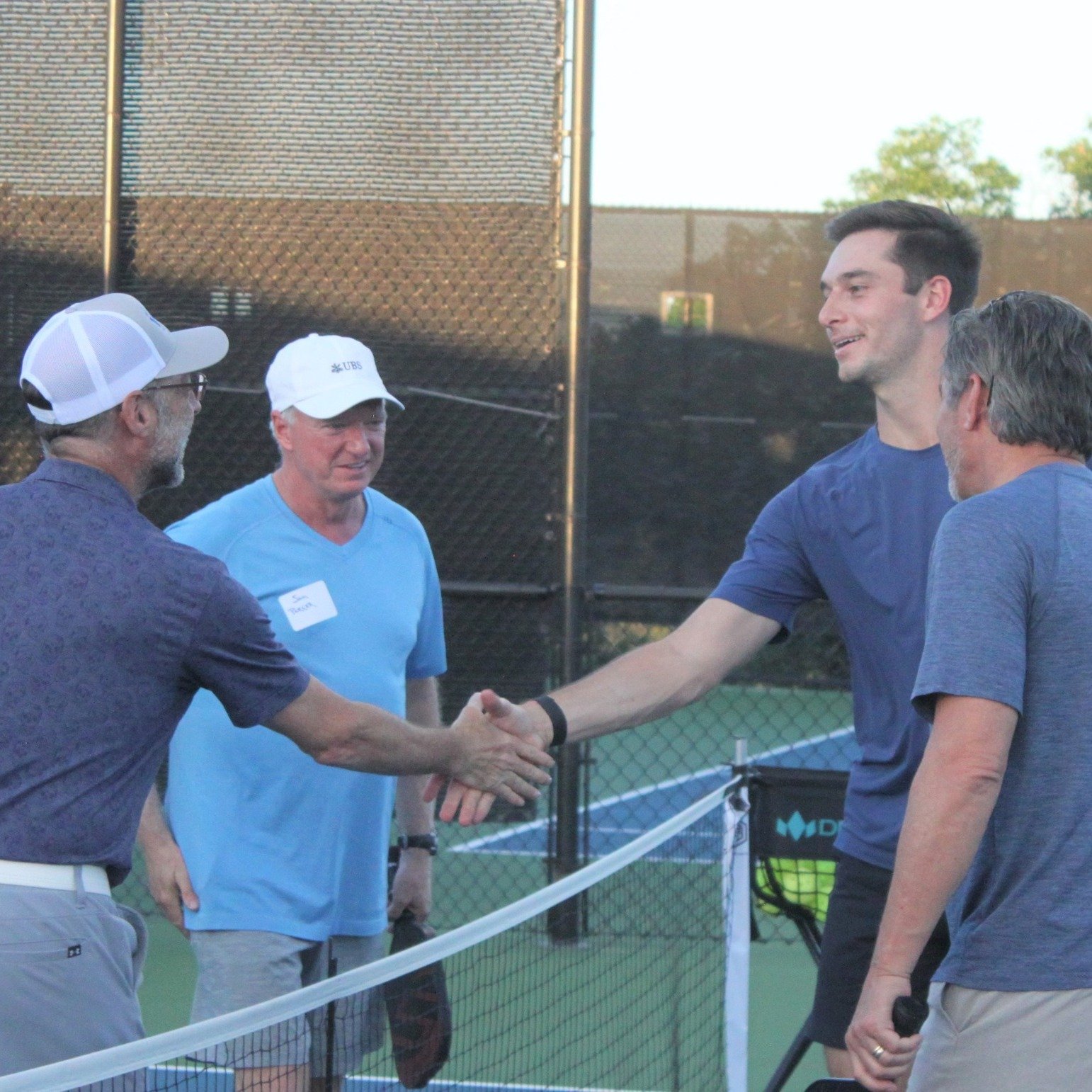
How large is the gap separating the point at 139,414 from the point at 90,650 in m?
0.43

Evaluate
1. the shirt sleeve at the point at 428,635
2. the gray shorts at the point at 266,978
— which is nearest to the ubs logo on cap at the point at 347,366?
the shirt sleeve at the point at 428,635

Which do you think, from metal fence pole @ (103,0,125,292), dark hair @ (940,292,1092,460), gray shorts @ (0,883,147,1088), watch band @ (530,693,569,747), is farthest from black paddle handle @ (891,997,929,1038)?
metal fence pole @ (103,0,125,292)

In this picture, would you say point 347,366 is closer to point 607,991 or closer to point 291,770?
point 291,770

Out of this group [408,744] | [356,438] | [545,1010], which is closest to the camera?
[408,744]

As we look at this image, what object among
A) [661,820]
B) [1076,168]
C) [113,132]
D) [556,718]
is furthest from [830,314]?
[1076,168]

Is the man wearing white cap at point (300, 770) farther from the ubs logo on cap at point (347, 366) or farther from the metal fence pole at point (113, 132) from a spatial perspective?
the metal fence pole at point (113, 132)

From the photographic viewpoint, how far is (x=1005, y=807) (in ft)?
6.79

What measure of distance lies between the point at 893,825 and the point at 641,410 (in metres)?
7.26

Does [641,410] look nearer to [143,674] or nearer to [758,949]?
[758,949]

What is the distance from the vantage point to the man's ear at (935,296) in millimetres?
3197

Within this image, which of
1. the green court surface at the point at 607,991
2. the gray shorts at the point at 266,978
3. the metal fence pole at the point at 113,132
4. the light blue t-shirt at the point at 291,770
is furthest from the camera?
the metal fence pole at the point at 113,132

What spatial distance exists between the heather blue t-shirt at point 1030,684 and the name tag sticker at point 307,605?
5.16ft

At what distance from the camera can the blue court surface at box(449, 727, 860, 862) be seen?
22.2 feet

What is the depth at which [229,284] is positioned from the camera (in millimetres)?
5754
